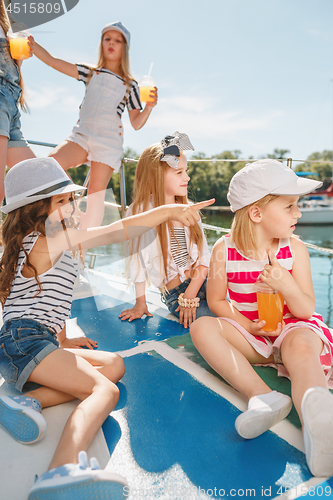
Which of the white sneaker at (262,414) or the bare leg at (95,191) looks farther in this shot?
the bare leg at (95,191)

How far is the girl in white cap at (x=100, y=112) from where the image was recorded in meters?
2.17

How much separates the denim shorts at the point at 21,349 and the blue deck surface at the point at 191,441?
Result: 0.28 meters

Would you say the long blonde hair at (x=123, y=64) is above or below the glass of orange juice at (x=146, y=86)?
above

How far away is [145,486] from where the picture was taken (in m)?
0.77

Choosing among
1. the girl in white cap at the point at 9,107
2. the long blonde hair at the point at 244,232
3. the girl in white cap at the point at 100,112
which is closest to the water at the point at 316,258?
the girl in white cap at the point at 100,112

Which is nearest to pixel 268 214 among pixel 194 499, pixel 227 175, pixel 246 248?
pixel 246 248

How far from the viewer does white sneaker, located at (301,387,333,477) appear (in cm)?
76

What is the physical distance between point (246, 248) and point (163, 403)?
0.63m

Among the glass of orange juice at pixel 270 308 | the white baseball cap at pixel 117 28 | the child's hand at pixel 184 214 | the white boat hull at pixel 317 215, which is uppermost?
the white baseball cap at pixel 117 28

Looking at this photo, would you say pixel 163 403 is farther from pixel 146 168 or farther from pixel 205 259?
pixel 146 168

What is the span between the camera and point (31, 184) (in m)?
1.12

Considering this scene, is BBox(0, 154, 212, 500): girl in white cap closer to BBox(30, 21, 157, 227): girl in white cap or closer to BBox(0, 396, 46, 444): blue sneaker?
BBox(0, 396, 46, 444): blue sneaker

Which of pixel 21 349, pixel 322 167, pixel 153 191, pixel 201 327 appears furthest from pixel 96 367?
pixel 322 167

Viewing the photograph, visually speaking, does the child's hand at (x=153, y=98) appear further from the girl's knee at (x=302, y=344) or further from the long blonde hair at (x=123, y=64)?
the girl's knee at (x=302, y=344)
